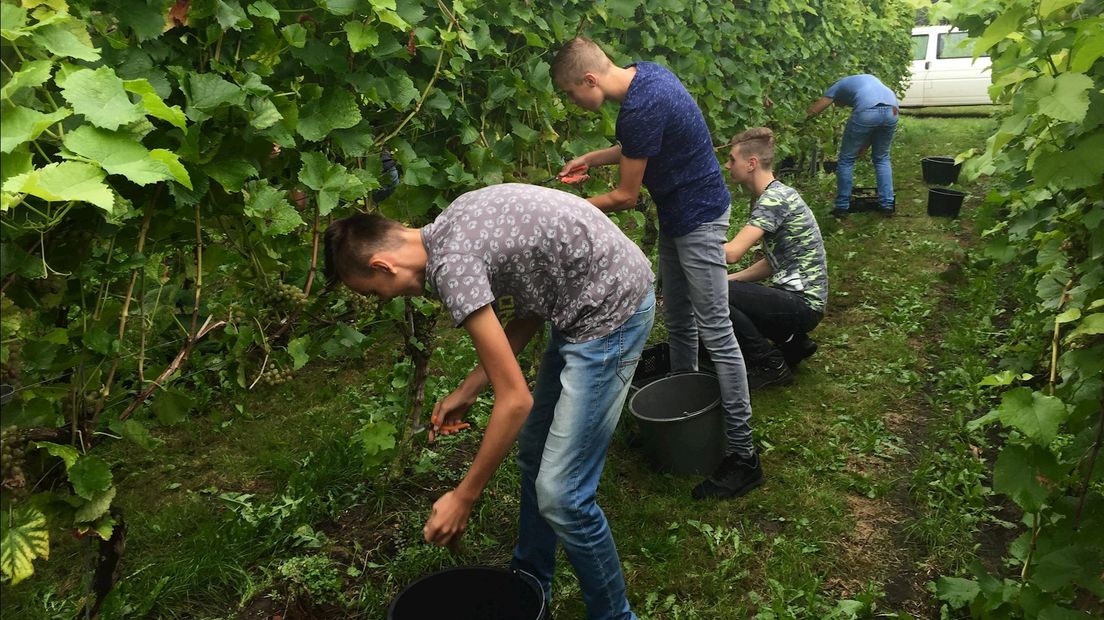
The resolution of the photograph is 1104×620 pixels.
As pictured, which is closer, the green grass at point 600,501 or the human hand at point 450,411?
the human hand at point 450,411

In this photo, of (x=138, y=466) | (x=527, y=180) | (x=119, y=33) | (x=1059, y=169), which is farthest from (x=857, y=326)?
(x=119, y=33)

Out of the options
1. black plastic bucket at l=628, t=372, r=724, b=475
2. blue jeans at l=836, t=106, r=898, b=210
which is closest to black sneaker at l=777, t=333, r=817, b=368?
black plastic bucket at l=628, t=372, r=724, b=475

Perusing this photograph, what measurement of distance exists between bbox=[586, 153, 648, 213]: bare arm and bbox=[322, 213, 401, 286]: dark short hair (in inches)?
47.6

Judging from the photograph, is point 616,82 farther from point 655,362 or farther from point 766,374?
point 766,374

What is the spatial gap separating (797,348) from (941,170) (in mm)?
5102

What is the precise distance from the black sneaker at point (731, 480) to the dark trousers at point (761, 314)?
0.92m

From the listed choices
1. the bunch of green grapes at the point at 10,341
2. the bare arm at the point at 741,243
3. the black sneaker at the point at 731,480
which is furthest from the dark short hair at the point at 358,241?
the bare arm at the point at 741,243

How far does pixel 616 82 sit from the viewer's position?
9.83 feet

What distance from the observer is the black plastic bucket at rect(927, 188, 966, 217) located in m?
7.29

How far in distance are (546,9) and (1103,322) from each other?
102 inches

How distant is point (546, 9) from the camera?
3535mm

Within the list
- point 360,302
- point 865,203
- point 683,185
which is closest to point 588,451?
point 360,302

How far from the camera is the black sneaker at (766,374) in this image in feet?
13.6

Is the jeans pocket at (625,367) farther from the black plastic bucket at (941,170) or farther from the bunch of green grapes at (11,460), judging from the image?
the black plastic bucket at (941,170)
